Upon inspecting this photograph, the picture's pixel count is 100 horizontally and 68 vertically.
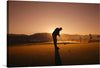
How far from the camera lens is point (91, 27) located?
269cm

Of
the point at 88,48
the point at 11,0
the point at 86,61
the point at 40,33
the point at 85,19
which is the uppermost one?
the point at 11,0

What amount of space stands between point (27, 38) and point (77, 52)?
856mm

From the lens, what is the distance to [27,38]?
255 centimetres

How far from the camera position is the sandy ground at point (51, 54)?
2.50 metres

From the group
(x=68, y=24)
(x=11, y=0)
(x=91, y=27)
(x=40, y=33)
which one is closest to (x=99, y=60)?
(x=91, y=27)

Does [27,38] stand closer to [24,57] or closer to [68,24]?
[24,57]

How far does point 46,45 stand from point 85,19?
80cm

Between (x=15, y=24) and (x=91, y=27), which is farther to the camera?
(x=91, y=27)

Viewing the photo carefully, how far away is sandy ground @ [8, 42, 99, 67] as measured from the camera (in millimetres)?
2498

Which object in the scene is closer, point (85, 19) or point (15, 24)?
point (15, 24)

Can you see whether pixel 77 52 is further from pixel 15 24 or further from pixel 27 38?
pixel 15 24

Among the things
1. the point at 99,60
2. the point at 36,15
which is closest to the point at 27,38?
the point at 36,15

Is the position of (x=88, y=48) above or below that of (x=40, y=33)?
below

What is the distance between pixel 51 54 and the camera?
258 centimetres
